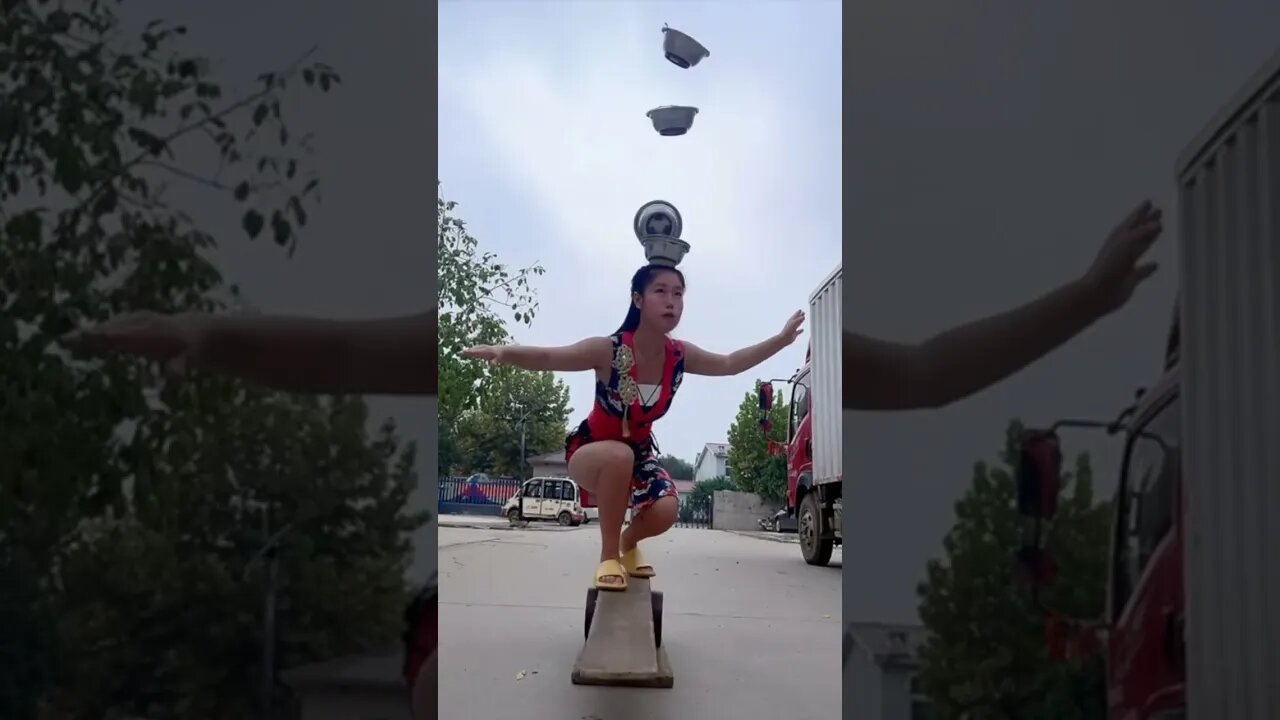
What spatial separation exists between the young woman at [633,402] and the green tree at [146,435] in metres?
1.78

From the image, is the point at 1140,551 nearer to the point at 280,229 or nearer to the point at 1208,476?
the point at 1208,476

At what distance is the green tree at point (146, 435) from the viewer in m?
2.18

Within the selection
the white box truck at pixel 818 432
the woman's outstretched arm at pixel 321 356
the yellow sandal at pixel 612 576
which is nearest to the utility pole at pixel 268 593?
the woman's outstretched arm at pixel 321 356

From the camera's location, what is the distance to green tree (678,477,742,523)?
16.6 metres

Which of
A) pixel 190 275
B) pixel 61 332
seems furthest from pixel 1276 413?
pixel 61 332

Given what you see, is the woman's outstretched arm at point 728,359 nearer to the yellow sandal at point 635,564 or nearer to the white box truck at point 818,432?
the yellow sandal at point 635,564

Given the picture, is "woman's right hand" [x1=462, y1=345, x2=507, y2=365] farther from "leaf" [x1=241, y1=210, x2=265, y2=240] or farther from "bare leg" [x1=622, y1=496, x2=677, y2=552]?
"leaf" [x1=241, y1=210, x2=265, y2=240]

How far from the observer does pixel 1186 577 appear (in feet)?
6.97

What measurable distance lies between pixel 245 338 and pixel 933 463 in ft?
5.80

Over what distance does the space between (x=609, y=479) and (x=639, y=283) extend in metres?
0.92

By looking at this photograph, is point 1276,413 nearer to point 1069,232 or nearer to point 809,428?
point 1069,232

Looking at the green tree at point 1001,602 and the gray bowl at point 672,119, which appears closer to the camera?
the green tree at point 1001,602

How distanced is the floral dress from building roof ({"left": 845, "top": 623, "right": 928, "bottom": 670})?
6.61 ft

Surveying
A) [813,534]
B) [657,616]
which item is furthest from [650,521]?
[813,534]
